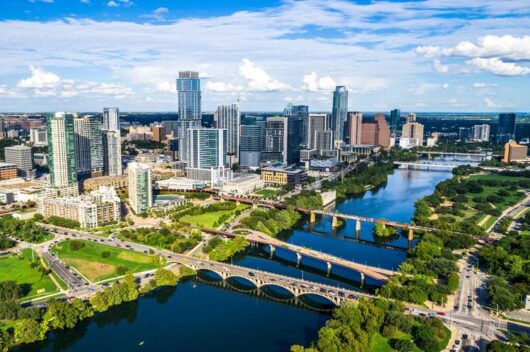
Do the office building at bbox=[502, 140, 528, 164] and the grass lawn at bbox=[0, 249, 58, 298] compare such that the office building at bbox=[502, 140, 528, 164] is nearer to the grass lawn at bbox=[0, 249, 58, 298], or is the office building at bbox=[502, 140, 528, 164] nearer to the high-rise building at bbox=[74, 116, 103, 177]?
the high-rise building at bbox=[74, 116, 103, 177]

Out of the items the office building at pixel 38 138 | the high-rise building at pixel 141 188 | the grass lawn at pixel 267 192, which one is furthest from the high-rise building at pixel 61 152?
the office building at pixel 38 138

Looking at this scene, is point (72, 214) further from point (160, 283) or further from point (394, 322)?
point (394, 322)

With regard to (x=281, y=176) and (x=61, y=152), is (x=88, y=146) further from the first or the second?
(x=281, y=176)

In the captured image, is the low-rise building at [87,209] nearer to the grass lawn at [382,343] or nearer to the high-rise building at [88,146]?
the high-rise building at [88,146]

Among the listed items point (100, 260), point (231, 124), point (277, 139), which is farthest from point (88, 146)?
point (100, 260)

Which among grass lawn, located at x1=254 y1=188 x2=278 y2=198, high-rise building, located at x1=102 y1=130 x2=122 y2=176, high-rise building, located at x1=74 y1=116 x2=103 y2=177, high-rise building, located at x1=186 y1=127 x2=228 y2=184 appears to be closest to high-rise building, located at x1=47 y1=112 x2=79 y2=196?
high-rise building, located at x1=74 y1=116 x2=103 y2=177
